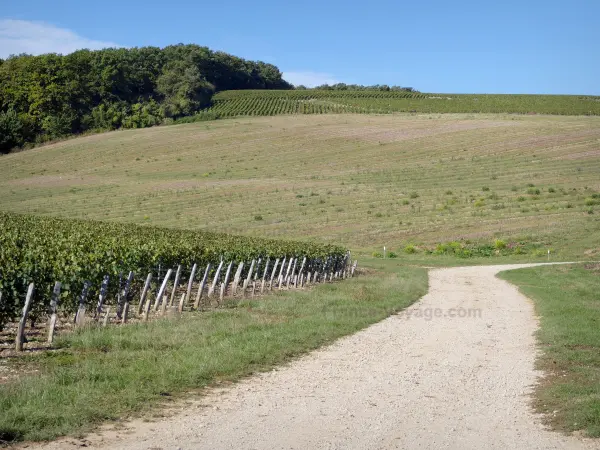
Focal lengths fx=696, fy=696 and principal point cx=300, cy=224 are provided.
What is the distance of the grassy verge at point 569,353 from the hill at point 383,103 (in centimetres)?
8736

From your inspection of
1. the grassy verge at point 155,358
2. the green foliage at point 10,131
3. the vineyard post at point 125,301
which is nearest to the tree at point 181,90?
the green foliage at point 10,131

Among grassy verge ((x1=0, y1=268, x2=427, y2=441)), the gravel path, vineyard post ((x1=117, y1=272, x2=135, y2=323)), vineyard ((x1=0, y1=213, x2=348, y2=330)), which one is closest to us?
the gravel path

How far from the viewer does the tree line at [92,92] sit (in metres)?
102

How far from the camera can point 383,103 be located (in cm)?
12338

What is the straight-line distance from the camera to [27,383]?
29.6 feet

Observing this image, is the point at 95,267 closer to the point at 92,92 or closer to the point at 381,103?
the point at 92,92

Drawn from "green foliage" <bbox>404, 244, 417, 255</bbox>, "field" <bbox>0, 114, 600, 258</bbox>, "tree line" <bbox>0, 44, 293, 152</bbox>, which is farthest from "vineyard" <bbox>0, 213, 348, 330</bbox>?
"tree line" <bbox>0, 44, 293, 152</bbox>

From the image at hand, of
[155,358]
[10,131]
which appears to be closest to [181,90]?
[10,131]

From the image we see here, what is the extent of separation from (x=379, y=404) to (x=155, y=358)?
3.94 metres

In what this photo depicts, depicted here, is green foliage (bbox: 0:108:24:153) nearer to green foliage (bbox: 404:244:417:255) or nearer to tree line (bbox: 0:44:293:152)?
tree line (bbox: 0:44:293:152)

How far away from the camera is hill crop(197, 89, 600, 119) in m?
111

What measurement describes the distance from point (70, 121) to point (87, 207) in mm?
49422

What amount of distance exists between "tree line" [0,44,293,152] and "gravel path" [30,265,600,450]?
9429cm

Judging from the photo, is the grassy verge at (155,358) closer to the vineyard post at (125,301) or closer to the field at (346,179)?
the vineyard post at (125,301)
